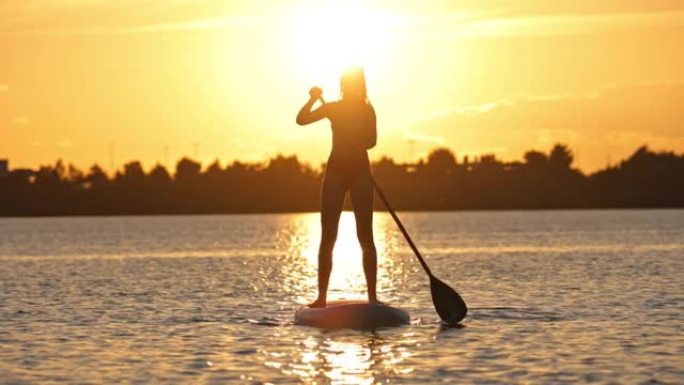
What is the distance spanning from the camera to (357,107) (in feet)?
69.3

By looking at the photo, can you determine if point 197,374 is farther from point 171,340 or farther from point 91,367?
point 171,340

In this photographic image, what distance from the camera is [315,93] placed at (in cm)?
2131

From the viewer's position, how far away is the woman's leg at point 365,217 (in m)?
21.2

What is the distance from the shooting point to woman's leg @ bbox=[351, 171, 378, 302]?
21.2 metres

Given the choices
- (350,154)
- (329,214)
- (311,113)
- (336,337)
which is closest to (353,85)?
(311,113)

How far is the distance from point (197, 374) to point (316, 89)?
19.3 feet

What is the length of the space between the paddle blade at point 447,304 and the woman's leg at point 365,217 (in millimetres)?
1336

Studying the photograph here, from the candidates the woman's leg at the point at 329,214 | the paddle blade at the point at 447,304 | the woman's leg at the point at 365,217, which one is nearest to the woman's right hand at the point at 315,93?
the woman's leg at the point at 329,214

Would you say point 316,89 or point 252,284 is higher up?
point 316,89

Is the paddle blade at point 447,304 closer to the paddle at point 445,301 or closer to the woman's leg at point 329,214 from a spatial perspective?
the paddle at point 445,301

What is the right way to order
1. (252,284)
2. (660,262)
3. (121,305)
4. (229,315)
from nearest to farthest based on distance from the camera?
(229,315), (121,305), (252,284), (660,262)

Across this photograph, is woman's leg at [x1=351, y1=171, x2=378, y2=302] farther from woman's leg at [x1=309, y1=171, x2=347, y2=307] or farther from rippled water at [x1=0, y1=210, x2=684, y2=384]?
rippled water at [x1=0, y1=210, x2=684, y2=384]

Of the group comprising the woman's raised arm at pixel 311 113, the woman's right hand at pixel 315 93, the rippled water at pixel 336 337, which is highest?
the woman's right hand at pixel 315 93

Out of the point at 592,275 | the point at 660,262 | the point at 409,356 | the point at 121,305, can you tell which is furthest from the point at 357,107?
the point at 660,262
